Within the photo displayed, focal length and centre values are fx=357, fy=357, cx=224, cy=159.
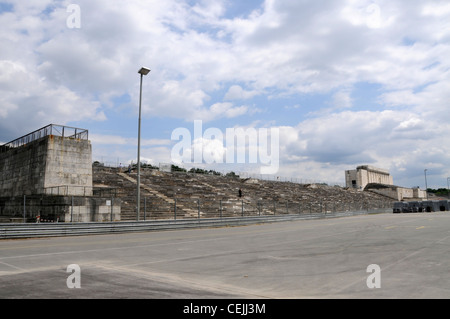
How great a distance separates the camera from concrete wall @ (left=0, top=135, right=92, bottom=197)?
25.4m

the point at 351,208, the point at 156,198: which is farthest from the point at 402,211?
the point at 156,198

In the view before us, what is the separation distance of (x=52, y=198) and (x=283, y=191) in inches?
1661

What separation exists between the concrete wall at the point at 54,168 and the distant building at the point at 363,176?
94.3 metres

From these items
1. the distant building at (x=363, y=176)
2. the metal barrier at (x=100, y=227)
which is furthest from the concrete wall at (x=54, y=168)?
the distant building at (x=363, y=176)

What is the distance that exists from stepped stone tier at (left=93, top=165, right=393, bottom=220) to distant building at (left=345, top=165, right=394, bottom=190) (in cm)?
4828

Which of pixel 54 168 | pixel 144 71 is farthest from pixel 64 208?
pixel 144 71

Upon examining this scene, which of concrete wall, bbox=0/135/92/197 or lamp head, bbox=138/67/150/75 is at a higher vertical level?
lamp head, bbox=138/67/150/75

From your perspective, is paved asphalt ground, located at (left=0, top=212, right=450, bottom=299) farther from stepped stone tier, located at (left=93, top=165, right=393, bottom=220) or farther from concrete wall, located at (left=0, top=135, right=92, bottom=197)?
stepped stone tier, located at (left=93, top=165, right=393, bottom=220)

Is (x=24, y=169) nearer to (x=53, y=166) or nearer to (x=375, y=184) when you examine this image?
(x=53, y=166)

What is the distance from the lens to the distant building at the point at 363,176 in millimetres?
Answer: 108750

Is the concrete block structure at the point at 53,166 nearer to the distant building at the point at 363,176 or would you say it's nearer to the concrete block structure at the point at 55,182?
the concrete block structure at the point at 55,182

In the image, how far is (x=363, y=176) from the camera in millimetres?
110438

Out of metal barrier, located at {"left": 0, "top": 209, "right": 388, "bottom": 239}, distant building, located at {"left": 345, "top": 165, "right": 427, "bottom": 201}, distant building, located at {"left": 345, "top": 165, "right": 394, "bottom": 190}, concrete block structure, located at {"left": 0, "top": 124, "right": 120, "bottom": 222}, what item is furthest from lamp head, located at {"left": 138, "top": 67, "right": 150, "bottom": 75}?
distant building, located at {"left": 345, "top": 165, "right": 394, "bottom": 190}
